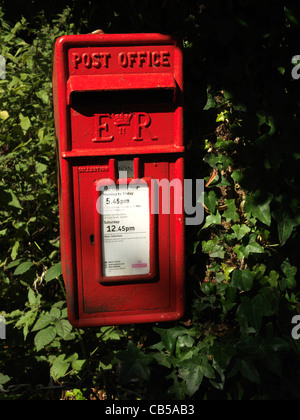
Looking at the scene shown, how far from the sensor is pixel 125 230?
6.34ft

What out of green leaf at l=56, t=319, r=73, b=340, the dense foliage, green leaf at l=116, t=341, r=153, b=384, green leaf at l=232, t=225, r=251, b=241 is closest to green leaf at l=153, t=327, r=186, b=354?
the dense foliage

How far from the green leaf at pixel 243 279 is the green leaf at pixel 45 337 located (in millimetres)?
964

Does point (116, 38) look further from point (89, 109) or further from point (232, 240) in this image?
point (232, 240)

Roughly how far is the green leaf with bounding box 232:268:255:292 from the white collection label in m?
0.43

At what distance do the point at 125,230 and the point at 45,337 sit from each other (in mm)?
710

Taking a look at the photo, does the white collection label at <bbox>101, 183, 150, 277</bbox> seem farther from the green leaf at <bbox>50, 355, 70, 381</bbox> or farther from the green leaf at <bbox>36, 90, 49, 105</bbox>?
the green leaf at <bbox>36, 90, 49, 105</bbox>

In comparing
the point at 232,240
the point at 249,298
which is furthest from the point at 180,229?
the point at 249,298

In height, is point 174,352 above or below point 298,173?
below

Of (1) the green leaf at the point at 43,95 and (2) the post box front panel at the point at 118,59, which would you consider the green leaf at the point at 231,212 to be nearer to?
(2) the post box front panel at the point at 118,59

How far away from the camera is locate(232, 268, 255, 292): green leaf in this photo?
1.94 m

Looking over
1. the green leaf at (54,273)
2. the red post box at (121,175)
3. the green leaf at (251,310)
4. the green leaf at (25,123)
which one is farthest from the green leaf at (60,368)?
the green leaf at (25,123)

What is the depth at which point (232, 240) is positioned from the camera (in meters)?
2.03

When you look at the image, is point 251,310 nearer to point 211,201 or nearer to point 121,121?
point 211,201

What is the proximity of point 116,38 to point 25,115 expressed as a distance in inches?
46.7
